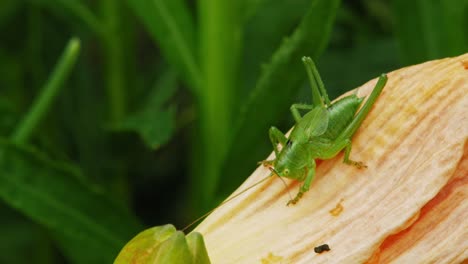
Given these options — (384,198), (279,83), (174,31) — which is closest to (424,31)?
(279,83)

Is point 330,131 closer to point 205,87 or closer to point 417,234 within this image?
point 417,234

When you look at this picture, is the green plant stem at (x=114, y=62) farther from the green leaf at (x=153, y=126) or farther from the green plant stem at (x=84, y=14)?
the green leaf at (x=153, y=126)

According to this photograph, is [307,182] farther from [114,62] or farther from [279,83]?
[114,62]

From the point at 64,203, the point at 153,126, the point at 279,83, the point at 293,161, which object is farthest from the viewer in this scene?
the point at 153,126

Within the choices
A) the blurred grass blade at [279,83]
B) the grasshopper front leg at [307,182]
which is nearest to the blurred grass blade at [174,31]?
the blurred grass blade at [279,83]

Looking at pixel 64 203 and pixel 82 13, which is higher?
pixel 82 13

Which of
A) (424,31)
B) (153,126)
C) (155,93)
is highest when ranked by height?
(424,31)

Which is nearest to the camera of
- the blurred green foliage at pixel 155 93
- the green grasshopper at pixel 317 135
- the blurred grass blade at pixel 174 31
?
Result: the green grasshopper at pixel 317 135

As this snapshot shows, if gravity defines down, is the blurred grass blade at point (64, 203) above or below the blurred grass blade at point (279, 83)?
below

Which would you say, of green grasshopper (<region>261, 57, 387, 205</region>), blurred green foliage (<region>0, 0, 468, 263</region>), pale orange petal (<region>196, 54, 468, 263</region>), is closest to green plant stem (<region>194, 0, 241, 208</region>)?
blurred green foliage (<region>0, 0, 468, 263</region>)
